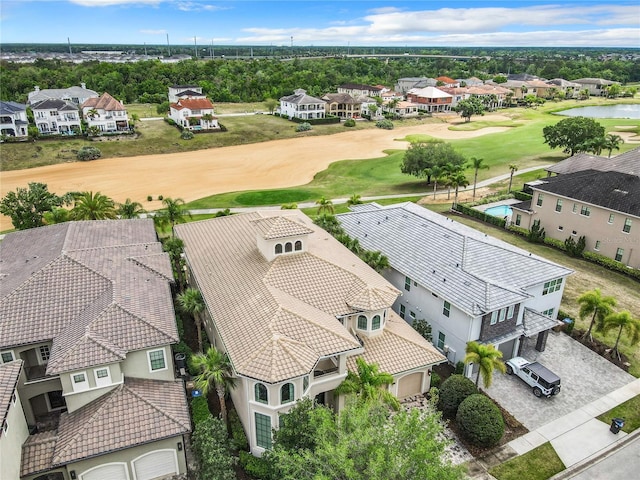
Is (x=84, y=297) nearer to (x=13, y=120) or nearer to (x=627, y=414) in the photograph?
(x=627, y=414)

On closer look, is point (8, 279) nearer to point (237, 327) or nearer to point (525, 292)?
point (237, 327)

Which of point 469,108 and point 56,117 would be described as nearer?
point 56,117

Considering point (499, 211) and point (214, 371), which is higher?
point (214, 371)

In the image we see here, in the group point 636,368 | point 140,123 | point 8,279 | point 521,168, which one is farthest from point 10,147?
point 636,368

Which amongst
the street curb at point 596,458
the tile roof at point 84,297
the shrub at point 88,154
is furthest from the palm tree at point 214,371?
the shrub at point 88,154

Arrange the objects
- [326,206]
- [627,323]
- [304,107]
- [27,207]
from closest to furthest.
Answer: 1. [627,323]
2. [27,207]
3. [326,206]
4. [304,107]

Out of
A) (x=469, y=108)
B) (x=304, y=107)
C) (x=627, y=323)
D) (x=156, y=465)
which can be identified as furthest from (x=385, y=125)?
(x=156, y=465)

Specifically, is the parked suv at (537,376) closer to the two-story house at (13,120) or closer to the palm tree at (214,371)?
the palm tree at (214,371)
